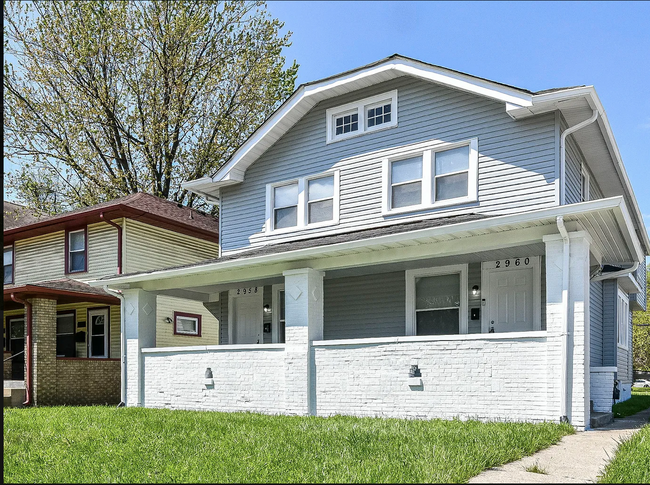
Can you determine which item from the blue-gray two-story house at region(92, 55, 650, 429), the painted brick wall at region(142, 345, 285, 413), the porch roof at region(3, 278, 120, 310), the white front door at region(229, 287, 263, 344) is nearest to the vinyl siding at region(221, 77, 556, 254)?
the blue-gray two-story house at region(92, 55, 650, 429)

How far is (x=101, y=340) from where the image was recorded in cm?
1812

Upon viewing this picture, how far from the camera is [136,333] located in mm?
13508

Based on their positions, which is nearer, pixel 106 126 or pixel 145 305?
pixel 145 305

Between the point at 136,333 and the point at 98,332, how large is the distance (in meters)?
5.40

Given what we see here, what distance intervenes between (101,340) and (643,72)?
15.2 meters

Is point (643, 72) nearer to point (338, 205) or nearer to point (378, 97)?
point (378, 97)

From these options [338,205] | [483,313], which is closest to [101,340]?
[338,205]

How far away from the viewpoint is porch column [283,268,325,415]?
11039 millimetres

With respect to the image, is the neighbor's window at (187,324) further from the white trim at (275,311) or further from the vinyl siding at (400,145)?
the white trim at (275,311)

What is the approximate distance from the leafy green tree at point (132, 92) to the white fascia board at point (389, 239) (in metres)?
11.1

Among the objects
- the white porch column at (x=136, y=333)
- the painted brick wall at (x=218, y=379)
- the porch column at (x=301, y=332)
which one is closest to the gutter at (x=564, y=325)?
the porch column at (x=301, y=332)

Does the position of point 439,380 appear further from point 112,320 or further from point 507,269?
point 112,320

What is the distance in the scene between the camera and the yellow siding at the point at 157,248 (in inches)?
697

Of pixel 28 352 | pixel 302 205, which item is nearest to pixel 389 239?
pixel 302 205
